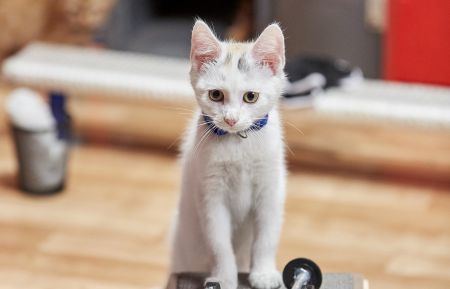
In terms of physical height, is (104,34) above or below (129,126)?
above

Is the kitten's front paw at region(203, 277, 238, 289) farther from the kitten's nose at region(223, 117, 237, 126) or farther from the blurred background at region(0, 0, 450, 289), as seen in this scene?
the blurred background at region(0, 0, 450, 289)

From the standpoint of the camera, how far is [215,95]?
68.8 inches

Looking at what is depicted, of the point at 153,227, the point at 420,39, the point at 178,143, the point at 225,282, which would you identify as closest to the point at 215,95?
the point at 225,282

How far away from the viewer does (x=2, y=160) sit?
11.1ft

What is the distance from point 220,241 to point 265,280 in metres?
0.13

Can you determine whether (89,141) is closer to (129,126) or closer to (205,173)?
(129,126)

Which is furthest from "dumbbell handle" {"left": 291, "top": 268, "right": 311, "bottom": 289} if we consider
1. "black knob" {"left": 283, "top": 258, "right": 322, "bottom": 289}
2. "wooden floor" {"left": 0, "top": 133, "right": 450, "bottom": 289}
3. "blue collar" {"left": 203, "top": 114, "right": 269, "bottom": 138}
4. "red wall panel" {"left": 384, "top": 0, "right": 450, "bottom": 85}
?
"red wall panel" {"left": 384, "top": 0, "right": 450, "bottom": 85}

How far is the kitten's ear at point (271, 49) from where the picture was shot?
1.71m

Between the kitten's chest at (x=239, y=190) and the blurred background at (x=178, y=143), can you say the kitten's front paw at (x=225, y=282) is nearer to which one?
the kitten's chest at (x=239, y=190)

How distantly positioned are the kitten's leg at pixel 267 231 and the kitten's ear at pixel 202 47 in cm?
27

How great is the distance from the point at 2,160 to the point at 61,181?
0.37 meters

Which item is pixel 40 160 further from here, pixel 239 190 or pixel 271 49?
pixel 271 49

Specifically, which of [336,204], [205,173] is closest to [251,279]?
[205,173]

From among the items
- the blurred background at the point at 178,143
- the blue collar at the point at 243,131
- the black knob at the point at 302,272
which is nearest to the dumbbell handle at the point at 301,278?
the black knob at the point at 302,272
